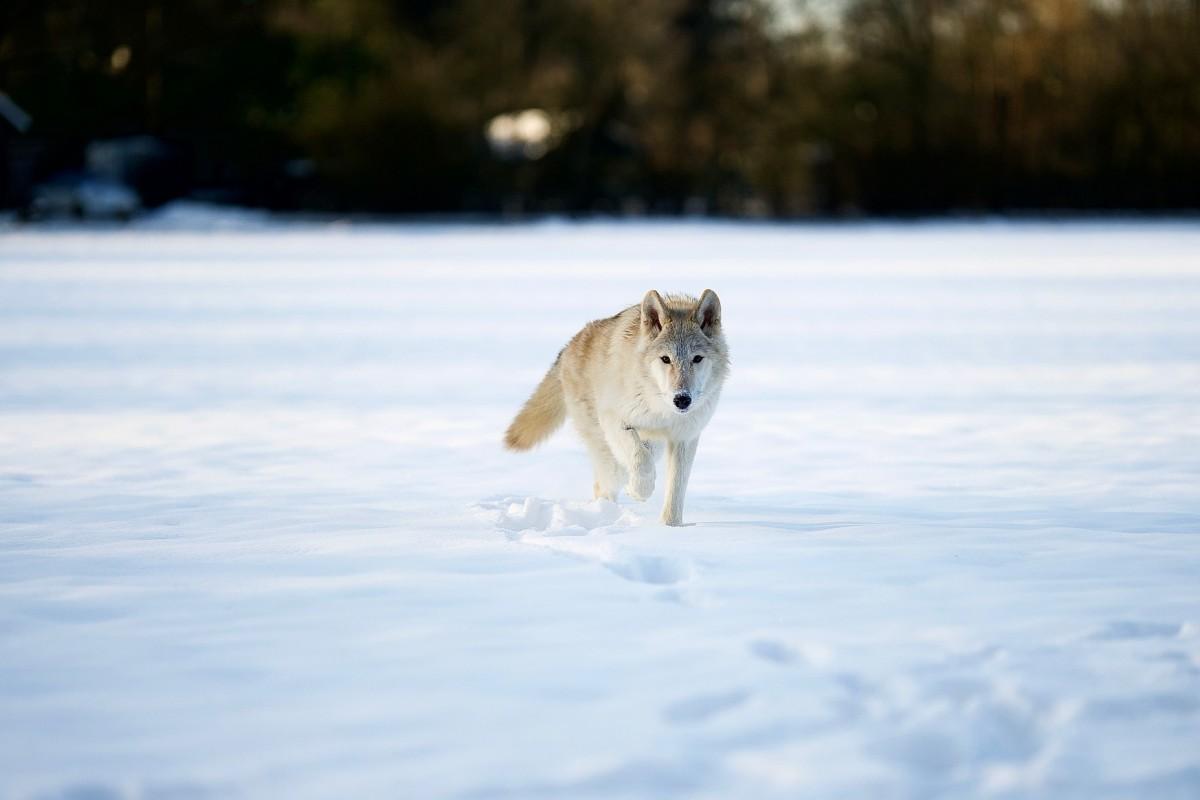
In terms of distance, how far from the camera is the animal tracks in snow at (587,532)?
4961mm

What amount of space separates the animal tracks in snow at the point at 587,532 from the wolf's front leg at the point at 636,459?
0.50 ft

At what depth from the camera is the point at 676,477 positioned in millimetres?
5949

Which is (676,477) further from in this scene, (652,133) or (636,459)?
(652,133)

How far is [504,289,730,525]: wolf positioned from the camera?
5.78m

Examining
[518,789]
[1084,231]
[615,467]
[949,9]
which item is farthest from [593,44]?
[518,789]

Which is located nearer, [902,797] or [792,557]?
[902,797]

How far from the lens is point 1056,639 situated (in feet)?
13.5

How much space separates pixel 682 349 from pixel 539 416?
137 centimetres

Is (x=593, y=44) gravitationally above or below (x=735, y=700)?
above

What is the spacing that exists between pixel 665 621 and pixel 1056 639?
1316mm

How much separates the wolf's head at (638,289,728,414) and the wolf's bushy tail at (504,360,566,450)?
99 centimetres

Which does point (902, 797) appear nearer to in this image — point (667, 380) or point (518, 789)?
point (518, 789)

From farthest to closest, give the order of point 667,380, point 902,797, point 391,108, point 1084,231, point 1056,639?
1. point 391,108
2. point 1084,231
3. point 667,380
4. point 1056,639
5. point 902,797

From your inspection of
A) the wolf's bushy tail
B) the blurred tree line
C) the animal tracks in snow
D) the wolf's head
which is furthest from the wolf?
the blurred tree line
